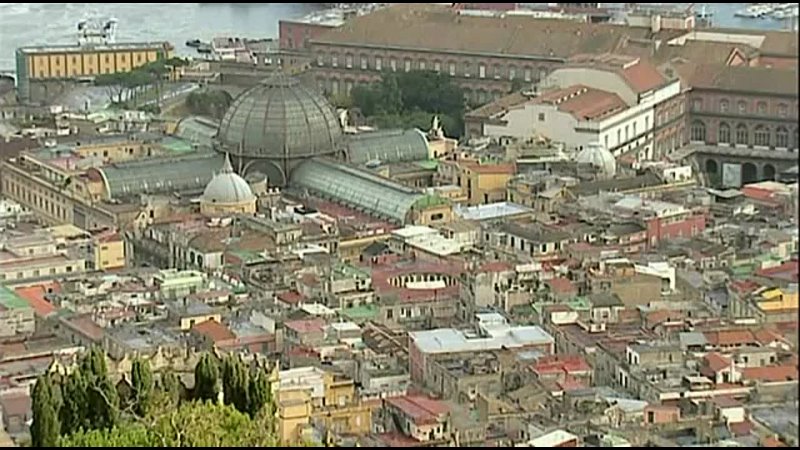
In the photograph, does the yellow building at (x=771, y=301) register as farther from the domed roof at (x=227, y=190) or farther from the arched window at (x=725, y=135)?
the arched window at (x=725, y=135)

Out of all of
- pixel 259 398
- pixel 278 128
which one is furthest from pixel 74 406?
pixel 278 128

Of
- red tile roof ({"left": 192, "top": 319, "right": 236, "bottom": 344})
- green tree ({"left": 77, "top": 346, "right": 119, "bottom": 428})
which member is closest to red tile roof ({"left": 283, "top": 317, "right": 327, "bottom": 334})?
red tile roof ({"left": 192, "top": 319, "right": 236, "bottom": 344})

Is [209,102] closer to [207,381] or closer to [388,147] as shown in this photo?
[388,147]

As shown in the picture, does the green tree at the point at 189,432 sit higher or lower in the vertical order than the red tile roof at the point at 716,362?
higher

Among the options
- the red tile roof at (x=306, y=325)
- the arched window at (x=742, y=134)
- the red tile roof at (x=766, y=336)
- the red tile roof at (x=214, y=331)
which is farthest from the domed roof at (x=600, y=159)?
the red tile roof at (x=766, y=336)

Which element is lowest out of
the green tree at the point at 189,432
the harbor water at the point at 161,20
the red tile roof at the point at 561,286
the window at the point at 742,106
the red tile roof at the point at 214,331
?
the harbor water at the point at 161,20
